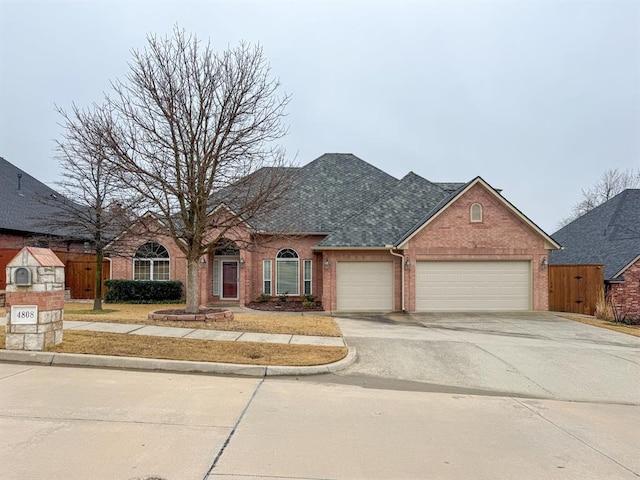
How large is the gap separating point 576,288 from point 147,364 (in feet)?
63.7

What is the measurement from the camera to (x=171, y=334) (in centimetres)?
1069

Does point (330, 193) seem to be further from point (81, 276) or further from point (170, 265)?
point (81, 276)

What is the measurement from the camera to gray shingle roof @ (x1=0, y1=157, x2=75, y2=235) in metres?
24.7

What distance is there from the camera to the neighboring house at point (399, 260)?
1875 centimetres

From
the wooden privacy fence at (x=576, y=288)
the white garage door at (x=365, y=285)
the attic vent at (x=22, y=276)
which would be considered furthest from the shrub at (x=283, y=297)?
the attic vent at (x=22, y=276)

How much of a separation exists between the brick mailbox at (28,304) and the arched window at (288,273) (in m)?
13.4

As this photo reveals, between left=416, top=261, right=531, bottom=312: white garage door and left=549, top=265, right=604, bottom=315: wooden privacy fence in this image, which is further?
left=549, top=265, right=604, bottom=315: wooden privacy fence

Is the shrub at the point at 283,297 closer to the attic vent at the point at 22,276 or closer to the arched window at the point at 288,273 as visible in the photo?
the arched window at the point at 288,273

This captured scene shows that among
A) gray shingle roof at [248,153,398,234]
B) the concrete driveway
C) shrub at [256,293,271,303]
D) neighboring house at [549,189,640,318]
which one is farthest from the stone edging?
neighboring house at [549,189,640,318]

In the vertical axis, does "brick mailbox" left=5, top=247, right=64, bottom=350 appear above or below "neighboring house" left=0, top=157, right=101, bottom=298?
below

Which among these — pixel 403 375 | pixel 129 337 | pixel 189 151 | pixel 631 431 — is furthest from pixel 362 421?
pixel 189 151

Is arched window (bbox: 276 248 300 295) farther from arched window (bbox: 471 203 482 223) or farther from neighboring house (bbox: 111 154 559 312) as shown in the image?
arched window (bbox: 471 203 482 223)

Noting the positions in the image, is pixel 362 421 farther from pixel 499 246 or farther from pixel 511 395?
pixel 499 246

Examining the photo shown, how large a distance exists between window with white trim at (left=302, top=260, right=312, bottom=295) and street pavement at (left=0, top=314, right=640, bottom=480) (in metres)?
12.1
